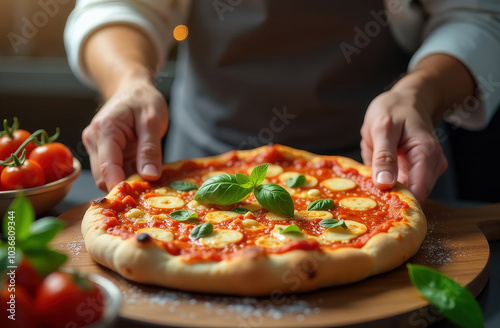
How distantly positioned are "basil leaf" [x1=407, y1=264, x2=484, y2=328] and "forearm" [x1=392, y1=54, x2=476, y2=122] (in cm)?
103

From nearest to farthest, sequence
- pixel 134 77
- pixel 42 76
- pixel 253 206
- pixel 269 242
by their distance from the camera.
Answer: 1. pixel 269 242
2. pixel 253 206
3. pixel 134 77
4. pixel 42 76

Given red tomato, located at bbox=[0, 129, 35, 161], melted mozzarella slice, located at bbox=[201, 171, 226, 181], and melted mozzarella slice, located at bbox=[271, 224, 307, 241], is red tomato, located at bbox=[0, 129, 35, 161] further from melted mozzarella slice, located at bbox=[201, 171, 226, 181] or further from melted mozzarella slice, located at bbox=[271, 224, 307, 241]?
melted mozzarella slice, located at bbox=[271, 224, 307, 241]

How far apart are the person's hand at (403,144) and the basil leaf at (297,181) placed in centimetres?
27

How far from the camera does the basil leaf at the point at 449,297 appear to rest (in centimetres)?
136

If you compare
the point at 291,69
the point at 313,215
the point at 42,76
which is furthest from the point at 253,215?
the point at 42,76

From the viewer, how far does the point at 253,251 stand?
1.52m

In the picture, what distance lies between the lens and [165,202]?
2000mm

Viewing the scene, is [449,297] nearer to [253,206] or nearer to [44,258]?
[253,206]

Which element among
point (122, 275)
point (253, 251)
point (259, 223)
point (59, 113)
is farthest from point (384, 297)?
point (59, 113)

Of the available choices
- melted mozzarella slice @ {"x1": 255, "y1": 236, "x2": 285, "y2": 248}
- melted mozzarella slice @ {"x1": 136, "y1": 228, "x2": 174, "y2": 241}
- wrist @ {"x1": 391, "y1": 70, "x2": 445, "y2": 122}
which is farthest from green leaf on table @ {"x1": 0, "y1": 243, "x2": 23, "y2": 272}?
wrist @ {"x1": 391, "y1": 70, "x2": 445, "y2": 122}

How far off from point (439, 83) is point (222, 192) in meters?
1.11

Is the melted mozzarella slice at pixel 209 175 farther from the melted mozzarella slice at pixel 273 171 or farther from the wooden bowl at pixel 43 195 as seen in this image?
the wooden bowl at pixel 43 195

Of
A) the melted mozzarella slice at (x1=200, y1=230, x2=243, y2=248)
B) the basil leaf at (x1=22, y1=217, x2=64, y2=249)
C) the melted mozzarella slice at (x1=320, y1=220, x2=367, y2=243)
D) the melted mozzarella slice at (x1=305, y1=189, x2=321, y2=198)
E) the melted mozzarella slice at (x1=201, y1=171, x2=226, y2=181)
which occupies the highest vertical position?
the basil leaf at (x1=22, y1=217, x2=64, y2=249)

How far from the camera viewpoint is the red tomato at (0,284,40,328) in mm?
1025
